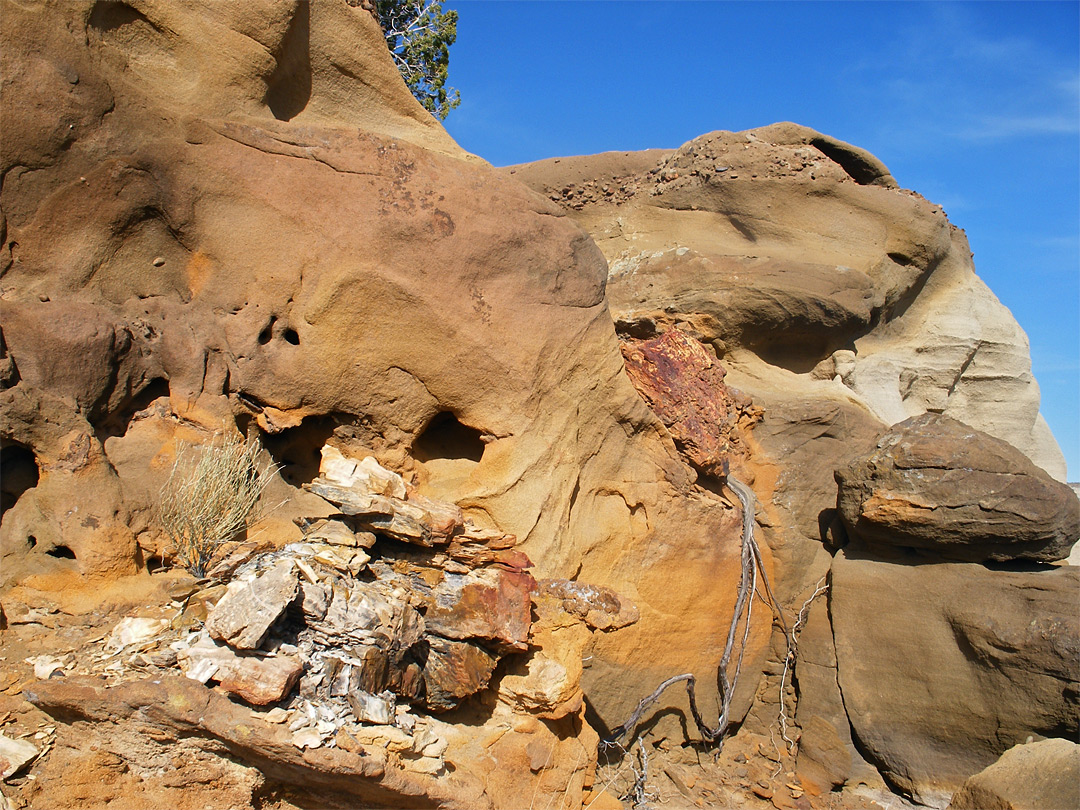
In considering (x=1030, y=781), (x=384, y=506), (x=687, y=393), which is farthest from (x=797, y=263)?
(x=384, y=506)

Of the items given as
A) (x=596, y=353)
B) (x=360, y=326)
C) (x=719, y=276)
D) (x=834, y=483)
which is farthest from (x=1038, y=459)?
(x=360, y=326)

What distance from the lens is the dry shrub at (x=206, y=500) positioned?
353 cm

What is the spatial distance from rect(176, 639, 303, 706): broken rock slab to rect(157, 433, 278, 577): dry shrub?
0.64 metres

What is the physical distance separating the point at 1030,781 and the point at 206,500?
4385 mm

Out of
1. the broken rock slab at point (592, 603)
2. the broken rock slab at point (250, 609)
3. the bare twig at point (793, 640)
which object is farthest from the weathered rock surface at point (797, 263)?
the broken rock slab at point (250, 609)

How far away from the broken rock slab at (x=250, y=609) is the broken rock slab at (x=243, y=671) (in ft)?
0.17

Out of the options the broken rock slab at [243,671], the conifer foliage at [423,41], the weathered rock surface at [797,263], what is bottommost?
the broken rock slab at [243,671]

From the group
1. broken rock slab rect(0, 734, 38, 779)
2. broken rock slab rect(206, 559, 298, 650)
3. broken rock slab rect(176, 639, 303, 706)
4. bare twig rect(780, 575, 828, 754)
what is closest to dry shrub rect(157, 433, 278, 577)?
broken rock slab rect(206, 559, 298, 650)

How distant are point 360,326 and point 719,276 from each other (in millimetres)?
3703

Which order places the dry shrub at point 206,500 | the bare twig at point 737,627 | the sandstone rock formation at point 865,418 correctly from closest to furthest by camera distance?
the dry shrub at point 206,500 < the sandstone rock formation at point 865,418 < the bare twig at point 737,627

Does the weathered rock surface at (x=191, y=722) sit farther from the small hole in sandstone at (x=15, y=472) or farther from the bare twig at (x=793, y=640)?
the bare twig at (x=793, y=640)

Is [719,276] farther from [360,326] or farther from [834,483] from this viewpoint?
[360,326]

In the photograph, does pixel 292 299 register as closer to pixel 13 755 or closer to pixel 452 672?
pixel 452 672

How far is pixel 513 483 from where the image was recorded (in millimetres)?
4367
